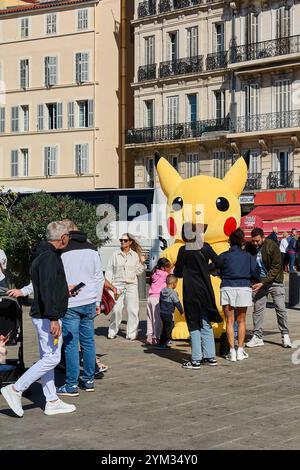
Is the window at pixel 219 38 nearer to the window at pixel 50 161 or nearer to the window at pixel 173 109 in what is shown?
the window at pixel 173 109

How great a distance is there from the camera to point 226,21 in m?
44.5

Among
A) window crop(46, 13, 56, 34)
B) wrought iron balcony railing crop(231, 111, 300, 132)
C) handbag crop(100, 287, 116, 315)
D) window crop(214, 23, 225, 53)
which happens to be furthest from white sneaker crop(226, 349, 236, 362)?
window crop(46, 13, 56, 34)

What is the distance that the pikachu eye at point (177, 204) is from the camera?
13.5 metres

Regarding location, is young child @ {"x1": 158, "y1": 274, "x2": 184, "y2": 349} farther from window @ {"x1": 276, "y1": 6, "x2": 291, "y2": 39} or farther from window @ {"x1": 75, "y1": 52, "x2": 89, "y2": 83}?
window @ {"x1": 75, "y1": 52, "x2": 89, "y2": 83}

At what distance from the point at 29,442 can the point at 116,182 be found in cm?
4239

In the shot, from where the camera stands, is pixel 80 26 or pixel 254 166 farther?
pixel 80 26

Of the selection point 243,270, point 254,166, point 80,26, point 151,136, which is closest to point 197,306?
point 243,270

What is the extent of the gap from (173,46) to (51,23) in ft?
25.8

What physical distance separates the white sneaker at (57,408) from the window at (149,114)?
39846mm

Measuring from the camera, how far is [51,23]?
168ft

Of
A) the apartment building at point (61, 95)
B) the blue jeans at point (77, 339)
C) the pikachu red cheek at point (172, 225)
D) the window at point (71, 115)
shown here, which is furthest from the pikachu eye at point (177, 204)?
the window at point (71, 115)

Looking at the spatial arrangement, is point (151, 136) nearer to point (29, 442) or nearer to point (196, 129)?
point (196, 129)

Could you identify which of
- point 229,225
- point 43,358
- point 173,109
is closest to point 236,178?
point 229,225

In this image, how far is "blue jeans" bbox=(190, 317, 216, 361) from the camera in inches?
432
